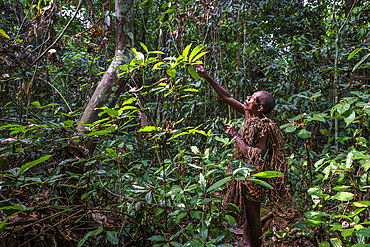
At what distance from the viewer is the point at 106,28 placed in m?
2.47

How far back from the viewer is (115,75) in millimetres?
2297

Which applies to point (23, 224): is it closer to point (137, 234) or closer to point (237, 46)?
point (137, 234)

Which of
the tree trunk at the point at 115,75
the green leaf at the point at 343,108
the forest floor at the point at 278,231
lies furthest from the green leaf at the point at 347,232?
the tree trunk at the point at 115,75

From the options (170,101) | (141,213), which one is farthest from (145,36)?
(141,213)

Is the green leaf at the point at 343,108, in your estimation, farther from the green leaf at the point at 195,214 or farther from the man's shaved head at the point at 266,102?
the green leaf at the point at 195,214

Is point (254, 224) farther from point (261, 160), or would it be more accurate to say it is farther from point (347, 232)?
point (347, 232)

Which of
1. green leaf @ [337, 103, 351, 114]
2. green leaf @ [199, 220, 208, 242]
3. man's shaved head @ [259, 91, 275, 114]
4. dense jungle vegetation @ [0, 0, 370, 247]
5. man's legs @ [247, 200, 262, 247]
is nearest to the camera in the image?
green leaf @ [199, 220, 208, 242]

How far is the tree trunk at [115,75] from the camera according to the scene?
7.27ft

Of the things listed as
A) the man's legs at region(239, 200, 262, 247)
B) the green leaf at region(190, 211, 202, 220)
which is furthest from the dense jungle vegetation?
the man's legs at region(239, 200, 262, 247)

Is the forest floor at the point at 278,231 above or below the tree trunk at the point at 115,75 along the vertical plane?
below

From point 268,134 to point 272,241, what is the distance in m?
1.29

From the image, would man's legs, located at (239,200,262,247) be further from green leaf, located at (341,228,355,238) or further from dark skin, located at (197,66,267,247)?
green leaf, located at (341,228,355,238)

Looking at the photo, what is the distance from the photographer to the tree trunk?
221cm

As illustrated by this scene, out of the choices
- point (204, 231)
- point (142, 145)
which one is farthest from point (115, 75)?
point (204, 231)
